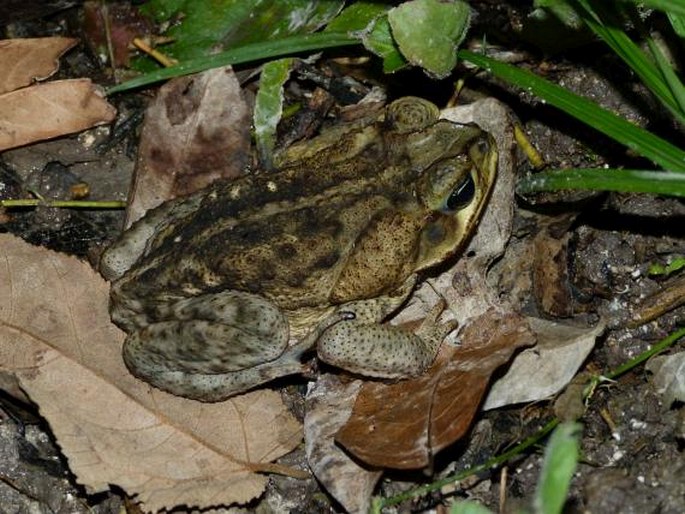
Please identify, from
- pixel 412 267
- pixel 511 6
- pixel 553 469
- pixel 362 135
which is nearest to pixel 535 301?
pixel 412 267

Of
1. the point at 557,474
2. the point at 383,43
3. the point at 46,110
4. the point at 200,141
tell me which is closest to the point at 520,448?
the point at 557,474

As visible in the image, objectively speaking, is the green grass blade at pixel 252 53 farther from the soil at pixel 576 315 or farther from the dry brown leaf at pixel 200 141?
the soil at pixel 576 315

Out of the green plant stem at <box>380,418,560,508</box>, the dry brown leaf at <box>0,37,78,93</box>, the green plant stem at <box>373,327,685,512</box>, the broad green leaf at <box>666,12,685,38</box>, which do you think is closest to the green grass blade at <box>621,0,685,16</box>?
the broad green leaf at <box>666,12,685,38</box>

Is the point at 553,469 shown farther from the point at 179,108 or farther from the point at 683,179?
the point at 179,108

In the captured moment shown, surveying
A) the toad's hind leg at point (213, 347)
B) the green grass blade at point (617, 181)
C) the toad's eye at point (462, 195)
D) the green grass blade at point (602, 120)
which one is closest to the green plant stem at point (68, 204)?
the toad's hind leg at point (213, 347)

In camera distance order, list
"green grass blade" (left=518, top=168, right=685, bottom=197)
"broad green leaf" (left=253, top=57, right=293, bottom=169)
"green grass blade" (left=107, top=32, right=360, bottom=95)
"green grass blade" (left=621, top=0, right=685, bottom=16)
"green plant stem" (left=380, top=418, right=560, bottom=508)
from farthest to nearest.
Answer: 1. "broad green leaf" (left=253, top=57, right=293, bottom=169)
2. "green grass blade" (left=107, top=32, right=360, bottom=95)
3. "green plant stem" (left=380, top=418, right=560, bottom=508)
4. "green grass blade" (left=518, top=168, right=685, bottom=197)
5. "green grass blade" (left=621, top=0, right=685, bottom=16)

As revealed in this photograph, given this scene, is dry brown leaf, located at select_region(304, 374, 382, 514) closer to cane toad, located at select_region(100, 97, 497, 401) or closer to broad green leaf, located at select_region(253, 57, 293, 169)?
cane toad, located at select_region(100, 97, 497, 401)
